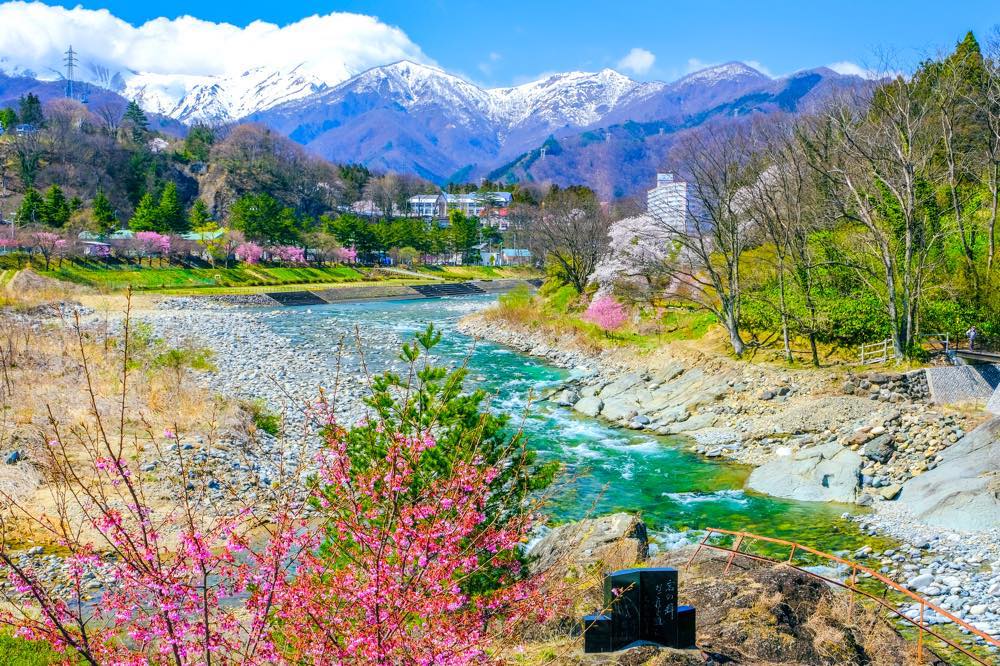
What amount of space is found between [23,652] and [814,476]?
49.2 ft

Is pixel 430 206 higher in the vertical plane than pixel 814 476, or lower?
higher

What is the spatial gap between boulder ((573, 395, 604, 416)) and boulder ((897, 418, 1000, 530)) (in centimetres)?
1033

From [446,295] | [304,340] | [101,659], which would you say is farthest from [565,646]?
[446,295]

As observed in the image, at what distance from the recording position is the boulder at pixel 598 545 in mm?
10000

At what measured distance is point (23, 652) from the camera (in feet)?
25.6

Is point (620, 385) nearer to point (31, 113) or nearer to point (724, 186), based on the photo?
point (724, 186)

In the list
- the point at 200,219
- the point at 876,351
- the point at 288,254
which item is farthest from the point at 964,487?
the point at 200,219

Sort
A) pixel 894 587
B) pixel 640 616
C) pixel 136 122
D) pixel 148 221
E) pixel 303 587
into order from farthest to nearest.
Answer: pixel 136 122
pixel 148 221
pixel 894 587
pixel 640 616
pixel 303 587

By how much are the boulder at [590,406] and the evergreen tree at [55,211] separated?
65980mm

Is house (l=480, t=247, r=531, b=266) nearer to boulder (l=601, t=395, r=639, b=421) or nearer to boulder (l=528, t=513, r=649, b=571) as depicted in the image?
boulder (l=601, t=395, r=639, b=421)

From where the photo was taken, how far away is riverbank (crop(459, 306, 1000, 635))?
38.0 ft

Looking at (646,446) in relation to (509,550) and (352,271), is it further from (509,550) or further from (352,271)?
(352,271)

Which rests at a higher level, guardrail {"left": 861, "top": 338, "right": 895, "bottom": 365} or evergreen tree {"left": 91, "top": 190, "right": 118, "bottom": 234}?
evergreen tree {"left": 91, "top": 190, "right": 118, "bottom": 234}

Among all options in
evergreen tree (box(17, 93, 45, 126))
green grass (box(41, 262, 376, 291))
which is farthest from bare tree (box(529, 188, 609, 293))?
evergreen tree (box(17, 93, 45, 126))
